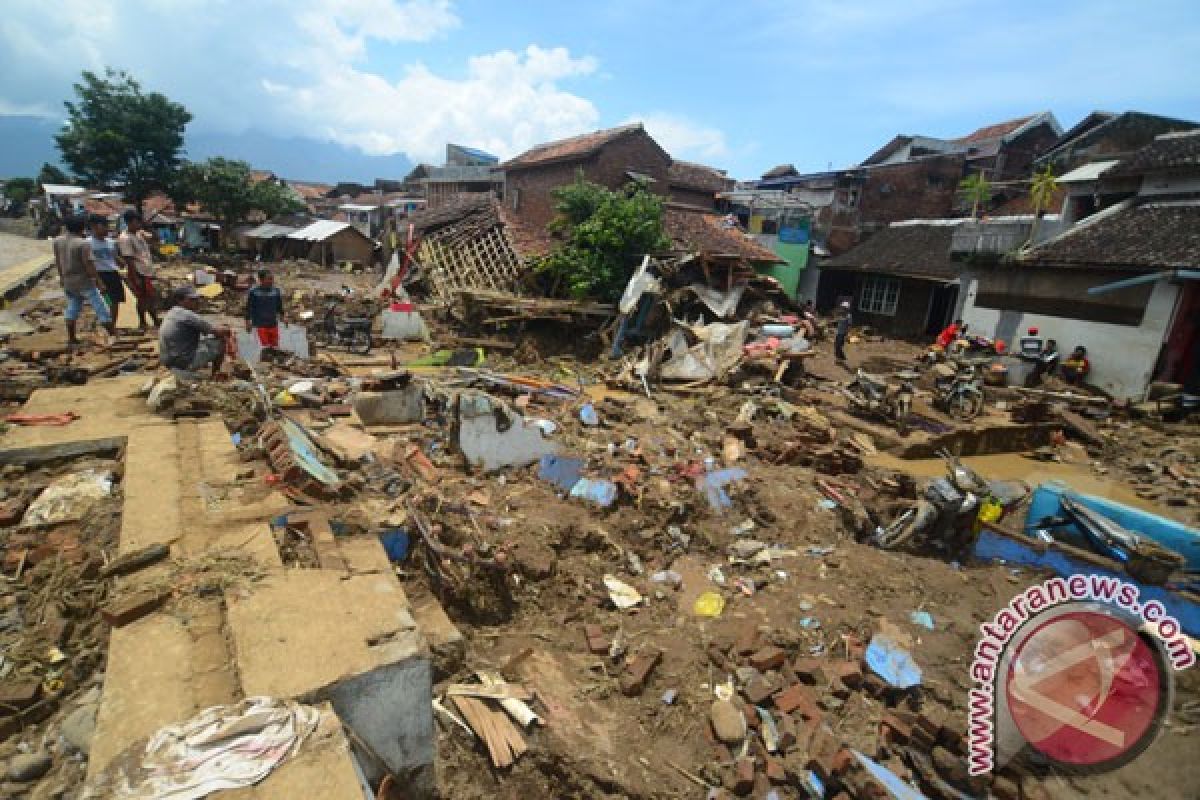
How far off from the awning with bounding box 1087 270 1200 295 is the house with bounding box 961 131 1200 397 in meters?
0.02

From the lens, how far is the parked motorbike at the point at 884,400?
1016 centimetres

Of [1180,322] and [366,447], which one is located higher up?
[1180,322]

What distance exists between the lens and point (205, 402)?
536cm

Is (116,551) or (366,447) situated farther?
(366,447)

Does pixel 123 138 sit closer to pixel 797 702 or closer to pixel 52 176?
pixel 52 176

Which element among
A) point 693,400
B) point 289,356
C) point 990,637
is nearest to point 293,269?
point 289,356

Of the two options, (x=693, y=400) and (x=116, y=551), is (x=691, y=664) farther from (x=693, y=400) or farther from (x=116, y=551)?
(x=693, y=400)

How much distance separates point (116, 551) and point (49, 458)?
1.82 meters

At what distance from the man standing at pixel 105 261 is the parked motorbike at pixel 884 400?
1222 centimetres

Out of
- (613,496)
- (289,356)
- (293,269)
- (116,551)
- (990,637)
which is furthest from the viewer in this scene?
(293,269)

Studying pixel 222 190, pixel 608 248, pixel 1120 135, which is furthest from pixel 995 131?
pixel 222 190

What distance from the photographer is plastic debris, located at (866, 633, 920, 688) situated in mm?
4453

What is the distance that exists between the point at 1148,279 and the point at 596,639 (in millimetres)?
14137

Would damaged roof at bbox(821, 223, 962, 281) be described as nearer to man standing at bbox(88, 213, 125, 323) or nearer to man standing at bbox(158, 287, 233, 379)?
man standing at bbox(158, 287, 233, 379)
